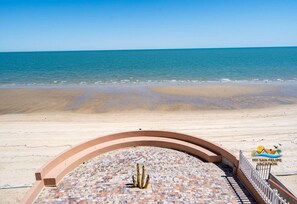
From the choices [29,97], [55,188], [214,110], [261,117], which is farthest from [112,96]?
[55,188]

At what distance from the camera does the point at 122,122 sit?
18.6m


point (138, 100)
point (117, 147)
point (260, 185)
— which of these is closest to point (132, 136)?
point (117, 147)

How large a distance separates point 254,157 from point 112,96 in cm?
Result: 2025

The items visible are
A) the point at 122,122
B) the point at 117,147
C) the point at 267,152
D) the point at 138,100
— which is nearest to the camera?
the point at 117,147

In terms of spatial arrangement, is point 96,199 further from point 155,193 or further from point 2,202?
point 2,202

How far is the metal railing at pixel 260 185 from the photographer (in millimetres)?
6512

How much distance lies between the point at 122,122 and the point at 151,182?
1022cm

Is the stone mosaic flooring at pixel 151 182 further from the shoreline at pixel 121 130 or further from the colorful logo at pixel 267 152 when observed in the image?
the colorful logo at pixel 267 152

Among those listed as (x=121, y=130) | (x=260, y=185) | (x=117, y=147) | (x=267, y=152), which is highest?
(x=121, y=130)

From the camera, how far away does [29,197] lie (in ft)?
24.2

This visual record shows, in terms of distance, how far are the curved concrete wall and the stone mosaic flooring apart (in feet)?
1.00

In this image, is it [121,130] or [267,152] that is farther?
[121,130]

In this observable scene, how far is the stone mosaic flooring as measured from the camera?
7773mm

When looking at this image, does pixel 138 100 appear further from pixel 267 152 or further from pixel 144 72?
pixel 144 72
